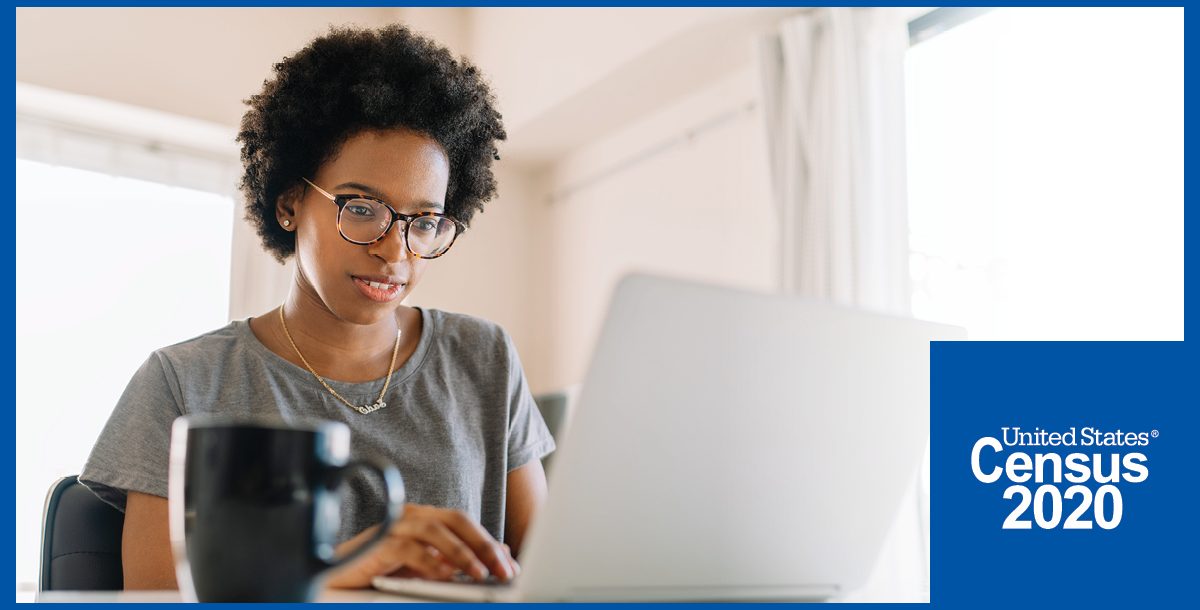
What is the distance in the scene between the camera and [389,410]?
132 centimetres

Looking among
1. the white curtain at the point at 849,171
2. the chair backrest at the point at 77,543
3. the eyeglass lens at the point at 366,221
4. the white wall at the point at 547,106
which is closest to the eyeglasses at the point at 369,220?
the eyeglass lens at the point at 366,221

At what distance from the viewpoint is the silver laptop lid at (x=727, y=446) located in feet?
2.00

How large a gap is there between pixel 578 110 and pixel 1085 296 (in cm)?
197

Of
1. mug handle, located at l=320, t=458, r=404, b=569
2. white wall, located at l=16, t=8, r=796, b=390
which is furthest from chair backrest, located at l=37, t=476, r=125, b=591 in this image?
white wall, located at l=16, t=8, r=796, b=390

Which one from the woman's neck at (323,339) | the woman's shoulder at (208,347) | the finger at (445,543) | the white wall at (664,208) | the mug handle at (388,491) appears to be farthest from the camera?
the white wall at (664,208)

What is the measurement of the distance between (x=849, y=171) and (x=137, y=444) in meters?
2.11

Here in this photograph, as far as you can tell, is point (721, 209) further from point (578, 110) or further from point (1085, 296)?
point (1085, 296)

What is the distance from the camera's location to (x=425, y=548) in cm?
75

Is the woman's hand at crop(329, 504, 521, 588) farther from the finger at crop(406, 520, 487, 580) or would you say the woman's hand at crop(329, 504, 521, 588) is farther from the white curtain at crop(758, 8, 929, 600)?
the white curtain at crop(758, 8, 929, 600)

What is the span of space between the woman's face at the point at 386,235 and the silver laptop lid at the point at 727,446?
66cm

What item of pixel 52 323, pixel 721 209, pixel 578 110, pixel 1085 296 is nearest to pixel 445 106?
pixel 1085 296

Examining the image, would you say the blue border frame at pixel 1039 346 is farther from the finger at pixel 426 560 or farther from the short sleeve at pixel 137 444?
the short sleeve at pixel 137 444

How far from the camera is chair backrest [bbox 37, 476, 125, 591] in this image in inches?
41.1

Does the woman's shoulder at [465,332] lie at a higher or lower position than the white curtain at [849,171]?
lower
